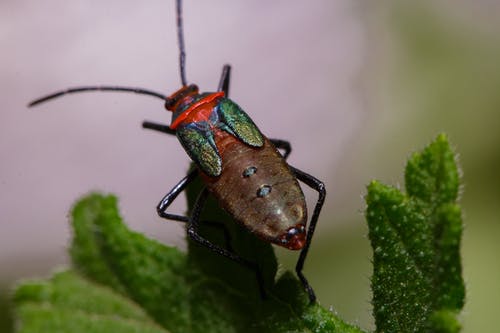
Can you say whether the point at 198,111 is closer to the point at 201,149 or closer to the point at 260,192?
the point at 201,149

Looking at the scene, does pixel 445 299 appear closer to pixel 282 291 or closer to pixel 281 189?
pixel 282 291

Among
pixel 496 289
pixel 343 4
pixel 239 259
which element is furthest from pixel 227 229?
pixel 343 4

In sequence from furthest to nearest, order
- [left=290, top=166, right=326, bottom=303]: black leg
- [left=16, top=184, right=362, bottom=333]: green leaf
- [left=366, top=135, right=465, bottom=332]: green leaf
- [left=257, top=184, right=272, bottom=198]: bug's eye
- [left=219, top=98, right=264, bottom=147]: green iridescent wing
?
[left=219, top=98, right=264, bottom=147]: green iridescent wing
[left=290, top=166, right=326, bottom=303]: black leg
[left=257, top=184, right=272, bottom=198]: bug's eye
[left=16, top=184, right=362, bottom=333]: green leaf
[left=366, top=135, right=465, bottom=332]: green leaf

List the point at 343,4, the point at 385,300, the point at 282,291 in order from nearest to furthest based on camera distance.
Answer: the point at 385,300
the point at 282,291
the point at 343,4

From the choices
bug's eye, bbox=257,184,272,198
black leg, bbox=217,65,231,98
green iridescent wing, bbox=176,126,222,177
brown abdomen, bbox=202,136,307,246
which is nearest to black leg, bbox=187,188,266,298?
brown abdomen, bbox=202,136,307,246

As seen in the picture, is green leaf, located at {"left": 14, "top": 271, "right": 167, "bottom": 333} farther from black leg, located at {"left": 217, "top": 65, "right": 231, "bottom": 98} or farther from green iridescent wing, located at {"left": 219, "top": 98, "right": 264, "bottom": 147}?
black leg, located at {"left": 217, "top": 65, "right": 231, "bottom": 98}

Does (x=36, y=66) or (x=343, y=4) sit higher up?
(x=343, y=4)

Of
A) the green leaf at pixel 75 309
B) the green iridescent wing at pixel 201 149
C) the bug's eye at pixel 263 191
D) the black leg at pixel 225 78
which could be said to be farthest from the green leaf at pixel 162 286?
the black leg at pixel 225 78
